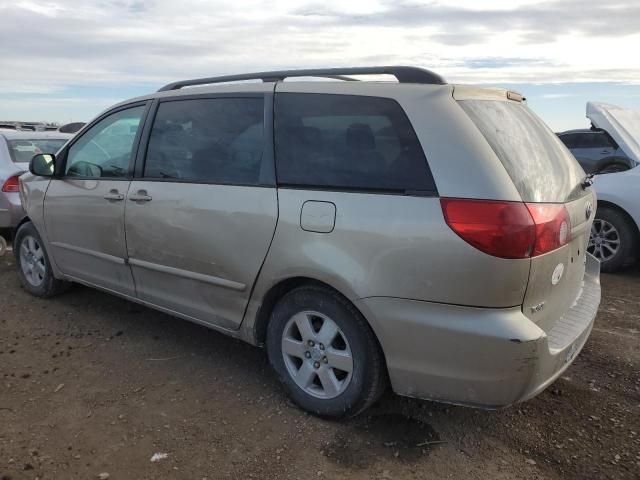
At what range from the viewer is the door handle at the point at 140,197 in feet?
11.9

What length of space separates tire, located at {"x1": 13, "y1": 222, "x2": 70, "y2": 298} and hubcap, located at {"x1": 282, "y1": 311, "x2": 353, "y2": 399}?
108 inches

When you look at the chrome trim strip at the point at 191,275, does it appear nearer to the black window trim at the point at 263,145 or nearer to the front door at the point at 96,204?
the front door at the point at 96,204

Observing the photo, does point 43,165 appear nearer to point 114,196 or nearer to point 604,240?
point 114,196

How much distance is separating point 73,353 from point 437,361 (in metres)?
2.56

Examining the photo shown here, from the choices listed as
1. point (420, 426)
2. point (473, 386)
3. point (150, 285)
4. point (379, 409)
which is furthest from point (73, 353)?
point (473, 386)

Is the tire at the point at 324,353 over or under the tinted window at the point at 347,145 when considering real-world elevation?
under

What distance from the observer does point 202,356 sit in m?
3.82

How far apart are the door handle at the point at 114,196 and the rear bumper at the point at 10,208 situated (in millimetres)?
Result: 3168

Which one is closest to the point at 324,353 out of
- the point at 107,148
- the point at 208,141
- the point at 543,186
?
the point at 543,186

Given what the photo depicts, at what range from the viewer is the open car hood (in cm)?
561

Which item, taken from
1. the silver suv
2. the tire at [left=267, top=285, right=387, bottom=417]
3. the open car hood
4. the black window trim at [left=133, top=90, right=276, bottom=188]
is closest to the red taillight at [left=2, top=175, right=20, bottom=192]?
the silver suv

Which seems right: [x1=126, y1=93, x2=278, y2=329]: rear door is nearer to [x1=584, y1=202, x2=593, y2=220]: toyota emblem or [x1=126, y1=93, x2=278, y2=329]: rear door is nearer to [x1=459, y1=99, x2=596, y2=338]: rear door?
[x1=459, y1=99, x2=596, y2=338]: rear door

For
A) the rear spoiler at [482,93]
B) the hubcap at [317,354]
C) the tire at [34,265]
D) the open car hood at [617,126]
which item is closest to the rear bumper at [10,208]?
the tire at [34,265]

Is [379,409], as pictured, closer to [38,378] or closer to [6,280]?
[38,378]
